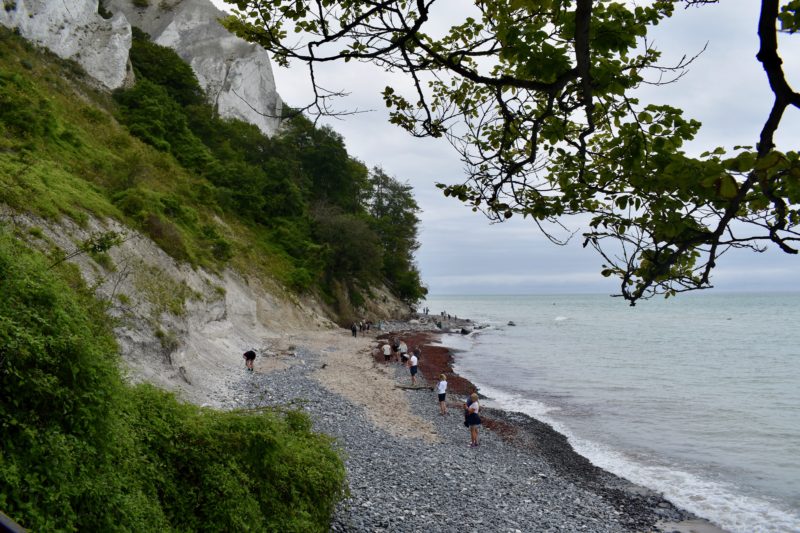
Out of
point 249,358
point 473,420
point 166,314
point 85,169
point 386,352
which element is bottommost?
point 473,420

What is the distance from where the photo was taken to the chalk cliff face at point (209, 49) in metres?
60.8

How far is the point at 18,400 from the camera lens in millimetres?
3973

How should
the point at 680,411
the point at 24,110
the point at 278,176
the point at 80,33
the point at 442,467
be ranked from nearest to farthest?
the point at 442,467, the point at 24,110, the point at 680,411, the point at 80,33, the point at 278,176

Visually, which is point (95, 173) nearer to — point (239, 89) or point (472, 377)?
point (472, 377)

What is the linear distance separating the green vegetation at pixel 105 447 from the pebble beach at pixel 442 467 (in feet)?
5.92

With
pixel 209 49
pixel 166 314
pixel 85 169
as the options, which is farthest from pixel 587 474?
pixel 209 49

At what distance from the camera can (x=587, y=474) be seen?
14359 mm

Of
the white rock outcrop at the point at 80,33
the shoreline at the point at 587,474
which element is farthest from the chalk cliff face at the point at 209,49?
the shoreline at the point at 587,474

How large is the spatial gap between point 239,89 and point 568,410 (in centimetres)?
5655

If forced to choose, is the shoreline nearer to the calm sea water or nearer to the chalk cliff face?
the calm sea water

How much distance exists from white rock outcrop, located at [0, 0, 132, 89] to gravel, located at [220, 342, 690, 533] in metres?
30.6

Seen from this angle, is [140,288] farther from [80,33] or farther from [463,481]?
[80,33]

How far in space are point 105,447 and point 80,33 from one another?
43.4 m

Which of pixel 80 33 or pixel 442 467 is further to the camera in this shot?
pixel 80 33
